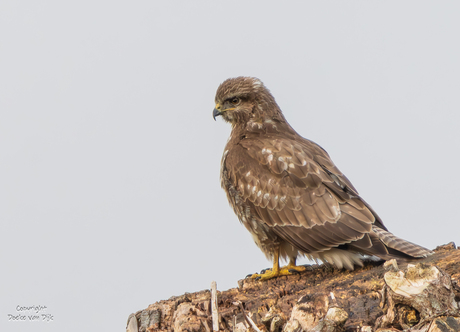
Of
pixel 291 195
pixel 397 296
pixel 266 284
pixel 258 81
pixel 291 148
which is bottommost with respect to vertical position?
pixel 397 296

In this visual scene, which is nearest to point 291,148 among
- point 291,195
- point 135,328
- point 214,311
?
point 291,195

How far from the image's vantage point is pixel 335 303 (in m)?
5.06

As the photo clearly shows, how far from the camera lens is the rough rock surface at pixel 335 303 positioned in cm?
435

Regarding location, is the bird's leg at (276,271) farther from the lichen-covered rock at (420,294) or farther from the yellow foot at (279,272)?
the lichen-covered rock at (420,294)

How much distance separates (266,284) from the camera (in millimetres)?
6852

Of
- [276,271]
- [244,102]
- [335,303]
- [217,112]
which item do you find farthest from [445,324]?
[217,112]

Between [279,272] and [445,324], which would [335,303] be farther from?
[279,272]

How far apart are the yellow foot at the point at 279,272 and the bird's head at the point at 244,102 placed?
2456 millimetres

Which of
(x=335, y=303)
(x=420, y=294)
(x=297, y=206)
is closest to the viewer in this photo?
(x=420, y=294)

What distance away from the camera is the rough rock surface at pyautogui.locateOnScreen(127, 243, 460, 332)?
435 centimetres

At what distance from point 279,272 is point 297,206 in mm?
984

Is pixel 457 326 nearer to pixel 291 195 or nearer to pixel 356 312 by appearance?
pixel 356 312

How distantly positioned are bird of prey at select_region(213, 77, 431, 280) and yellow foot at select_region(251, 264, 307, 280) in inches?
0.5

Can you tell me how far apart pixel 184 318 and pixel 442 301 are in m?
2.81
